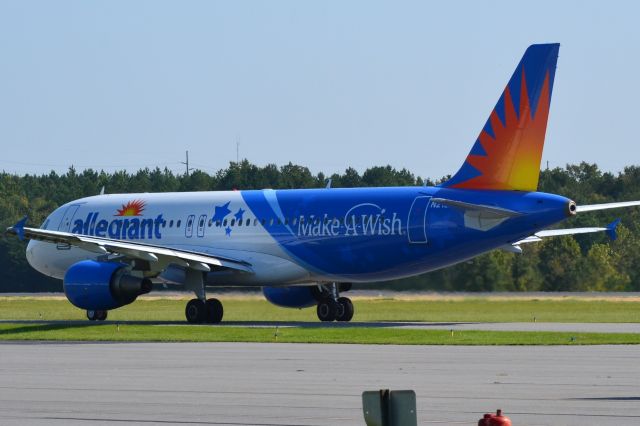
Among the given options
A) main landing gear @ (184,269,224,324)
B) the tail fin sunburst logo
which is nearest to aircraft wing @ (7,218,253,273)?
main landing gear @ (184,269,224,324)

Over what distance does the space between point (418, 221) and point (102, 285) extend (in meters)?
9.60

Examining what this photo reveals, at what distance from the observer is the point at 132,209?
1911 inches

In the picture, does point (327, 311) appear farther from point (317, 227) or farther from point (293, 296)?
point (317, 227)

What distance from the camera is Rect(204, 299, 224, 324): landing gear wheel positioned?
4366 cm

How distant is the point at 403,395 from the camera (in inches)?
411

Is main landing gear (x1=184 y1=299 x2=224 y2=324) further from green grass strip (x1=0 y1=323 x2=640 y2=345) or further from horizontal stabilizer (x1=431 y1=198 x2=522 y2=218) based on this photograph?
horizontal stabilizer (x1=431 y1=198 x2=522 y2=218)

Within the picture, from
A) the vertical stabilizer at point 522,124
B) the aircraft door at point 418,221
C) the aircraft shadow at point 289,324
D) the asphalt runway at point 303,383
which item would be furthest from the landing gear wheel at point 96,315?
the asphalt runway at point 303,383

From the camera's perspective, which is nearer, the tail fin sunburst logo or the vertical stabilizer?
the vertical stabilizer

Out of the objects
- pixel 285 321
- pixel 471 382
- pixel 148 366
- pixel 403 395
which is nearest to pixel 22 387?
pixel 148 366

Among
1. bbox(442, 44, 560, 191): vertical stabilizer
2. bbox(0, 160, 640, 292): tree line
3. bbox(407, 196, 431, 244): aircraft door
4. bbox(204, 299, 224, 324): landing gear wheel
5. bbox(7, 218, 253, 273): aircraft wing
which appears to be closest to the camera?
bbox(442, 44, 560, 191): vertical stabilizer

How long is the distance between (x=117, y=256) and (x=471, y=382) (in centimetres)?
2473

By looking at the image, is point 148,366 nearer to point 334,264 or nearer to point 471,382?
point 471,382

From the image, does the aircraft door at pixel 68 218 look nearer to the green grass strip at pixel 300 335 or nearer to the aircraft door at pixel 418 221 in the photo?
the green grass strip at pixel 300 335

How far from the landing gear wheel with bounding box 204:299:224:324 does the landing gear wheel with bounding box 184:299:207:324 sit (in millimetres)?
106
